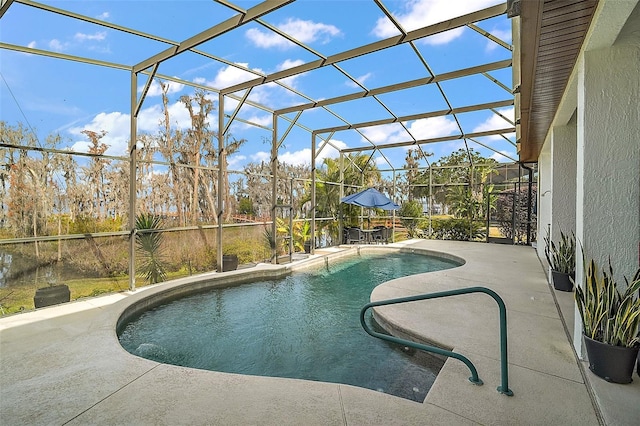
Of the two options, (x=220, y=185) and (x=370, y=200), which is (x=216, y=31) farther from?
(x=370, y=200)

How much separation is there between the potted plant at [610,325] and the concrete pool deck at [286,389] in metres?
0.14

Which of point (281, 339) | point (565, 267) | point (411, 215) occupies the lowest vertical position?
point (281, 339)

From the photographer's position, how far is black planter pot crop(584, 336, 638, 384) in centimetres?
247

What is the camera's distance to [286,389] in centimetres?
260

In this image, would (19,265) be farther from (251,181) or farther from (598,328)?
(598,328)

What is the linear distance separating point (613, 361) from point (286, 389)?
2.61m

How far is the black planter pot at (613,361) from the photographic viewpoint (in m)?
2.47

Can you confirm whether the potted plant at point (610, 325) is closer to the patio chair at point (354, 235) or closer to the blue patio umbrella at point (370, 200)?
the blue patio umbrella at point (370, 200)

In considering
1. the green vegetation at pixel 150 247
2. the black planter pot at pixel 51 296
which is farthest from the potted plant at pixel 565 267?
the black planter pot at pixel 51 296

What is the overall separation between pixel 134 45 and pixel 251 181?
13.2 feet

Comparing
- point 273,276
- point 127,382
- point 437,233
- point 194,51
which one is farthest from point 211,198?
point 437,233

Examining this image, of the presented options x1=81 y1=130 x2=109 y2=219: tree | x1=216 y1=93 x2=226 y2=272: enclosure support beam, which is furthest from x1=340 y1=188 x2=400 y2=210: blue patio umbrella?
x1=81 y1=130 x2=109 y2=219: tree

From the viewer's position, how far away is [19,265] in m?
4.53

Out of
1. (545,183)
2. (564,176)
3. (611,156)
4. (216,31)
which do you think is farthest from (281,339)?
(545,183)
